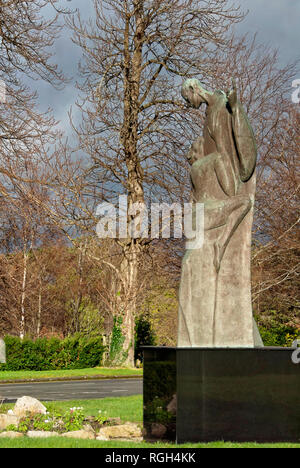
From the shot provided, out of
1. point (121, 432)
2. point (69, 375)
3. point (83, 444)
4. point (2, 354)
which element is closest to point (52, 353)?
point (2, 354)

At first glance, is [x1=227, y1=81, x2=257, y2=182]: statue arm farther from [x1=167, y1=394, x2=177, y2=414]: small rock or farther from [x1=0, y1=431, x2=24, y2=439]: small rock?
[x1=0, y1=431, x2=24, y2=439]: small rock

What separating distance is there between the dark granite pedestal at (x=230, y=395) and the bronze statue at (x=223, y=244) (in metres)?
0.48

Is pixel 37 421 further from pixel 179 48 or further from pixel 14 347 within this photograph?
pixel 179 48

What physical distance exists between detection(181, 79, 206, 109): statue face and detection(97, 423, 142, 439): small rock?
4.34m

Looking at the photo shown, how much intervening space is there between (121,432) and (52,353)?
19500 millimetres

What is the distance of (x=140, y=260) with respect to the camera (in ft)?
86.5

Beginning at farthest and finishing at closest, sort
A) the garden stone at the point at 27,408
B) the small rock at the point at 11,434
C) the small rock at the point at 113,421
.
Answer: the small rock at the point at 113,421
the garden stone at the point at 27,408
the small rock at the point at 11,434

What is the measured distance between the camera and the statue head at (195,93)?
27.1ft

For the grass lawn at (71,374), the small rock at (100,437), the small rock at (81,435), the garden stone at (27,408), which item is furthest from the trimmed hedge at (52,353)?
the small rock at (81,435)

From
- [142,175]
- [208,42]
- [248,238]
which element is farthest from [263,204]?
[248,238]

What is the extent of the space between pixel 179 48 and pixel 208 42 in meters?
1.21

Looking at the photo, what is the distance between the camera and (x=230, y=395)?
6.88 meters

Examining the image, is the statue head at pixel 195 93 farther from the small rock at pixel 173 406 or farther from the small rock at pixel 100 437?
the small rock at pixel 100 437

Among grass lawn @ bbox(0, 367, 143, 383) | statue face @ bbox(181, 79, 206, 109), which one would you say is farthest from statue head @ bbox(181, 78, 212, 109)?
grass lawn @ bbox(0, 367, 143, 383)
